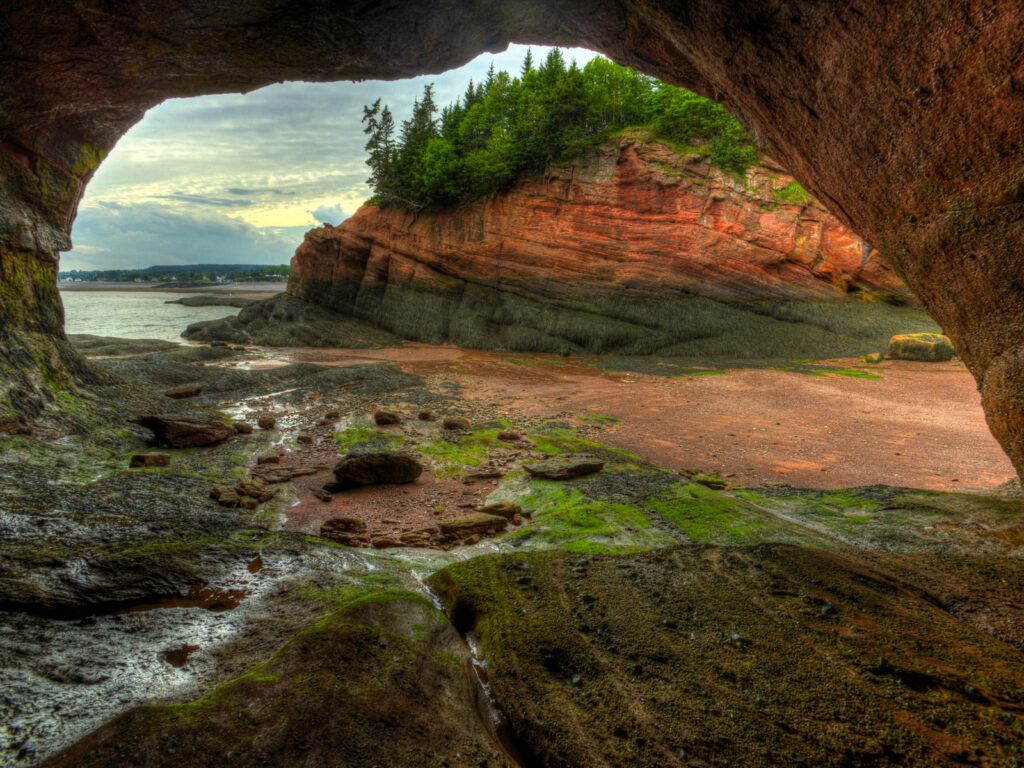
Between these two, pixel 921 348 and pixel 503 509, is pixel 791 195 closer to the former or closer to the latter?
pixel 921 348

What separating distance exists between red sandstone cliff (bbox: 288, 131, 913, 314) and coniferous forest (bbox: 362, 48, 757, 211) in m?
1.37

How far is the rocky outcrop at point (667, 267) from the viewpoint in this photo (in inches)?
1038

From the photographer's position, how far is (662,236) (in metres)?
27.8

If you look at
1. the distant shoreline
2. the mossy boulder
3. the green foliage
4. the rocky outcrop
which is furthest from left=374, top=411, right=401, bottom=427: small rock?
the distant shoreline

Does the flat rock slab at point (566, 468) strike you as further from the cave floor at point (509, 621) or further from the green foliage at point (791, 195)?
the green foliage at point (791, 195)

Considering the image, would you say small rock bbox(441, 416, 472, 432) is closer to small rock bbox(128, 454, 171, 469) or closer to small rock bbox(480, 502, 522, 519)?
small rock bbox(480, 502, 522, 519)

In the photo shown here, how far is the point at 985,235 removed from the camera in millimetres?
3953

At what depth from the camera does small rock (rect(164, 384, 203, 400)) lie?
13.4 metres

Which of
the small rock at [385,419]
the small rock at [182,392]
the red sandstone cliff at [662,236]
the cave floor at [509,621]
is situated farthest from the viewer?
the red sandstone cliff at [662,236]

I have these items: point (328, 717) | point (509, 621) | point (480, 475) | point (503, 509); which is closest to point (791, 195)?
point (480, 475)

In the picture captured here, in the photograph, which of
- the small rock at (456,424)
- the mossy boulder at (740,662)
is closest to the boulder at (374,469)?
the small rock at (456,424)

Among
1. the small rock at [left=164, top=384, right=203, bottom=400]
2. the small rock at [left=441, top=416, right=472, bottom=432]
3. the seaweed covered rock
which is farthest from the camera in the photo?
the small rock at [left=164, top=384, right=203, bottom=400]

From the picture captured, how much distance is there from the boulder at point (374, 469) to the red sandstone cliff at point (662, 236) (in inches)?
907

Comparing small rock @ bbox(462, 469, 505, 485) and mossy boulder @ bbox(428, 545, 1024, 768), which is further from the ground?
mossy boulder @ bbox(428, 545, 1024, 768)
